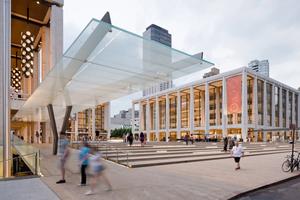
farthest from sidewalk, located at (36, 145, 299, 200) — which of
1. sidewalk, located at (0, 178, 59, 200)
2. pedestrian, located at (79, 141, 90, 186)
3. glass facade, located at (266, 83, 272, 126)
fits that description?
glass facade, located at (266, 83, 272, 126)

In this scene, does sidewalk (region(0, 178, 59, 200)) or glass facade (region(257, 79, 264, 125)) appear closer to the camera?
sidewalk (region(0, 178, 59, 200))

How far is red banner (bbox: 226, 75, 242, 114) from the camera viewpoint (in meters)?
59.3

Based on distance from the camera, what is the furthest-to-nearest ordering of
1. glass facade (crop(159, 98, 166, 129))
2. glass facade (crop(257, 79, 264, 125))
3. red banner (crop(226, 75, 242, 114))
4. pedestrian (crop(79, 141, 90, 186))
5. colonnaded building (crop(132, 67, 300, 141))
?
glass facade (crop(159, 98, 166, 129))
glass facade (crop(257, 79, 264, 125))
colonnaded building (crop(132, 67, 300, 141))
red banner (crop(226, 75, 242, 114))
pedestrian (crop(79, 141, 90, 186))

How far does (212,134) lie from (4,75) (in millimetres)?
55568

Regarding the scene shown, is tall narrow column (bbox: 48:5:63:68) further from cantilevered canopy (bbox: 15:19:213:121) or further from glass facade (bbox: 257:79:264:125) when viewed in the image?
glass facade (bbox: 257:79:264:125)

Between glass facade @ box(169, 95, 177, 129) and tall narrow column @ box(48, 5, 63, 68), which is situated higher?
tall narrow column @ box(48, 5, 63, 68)

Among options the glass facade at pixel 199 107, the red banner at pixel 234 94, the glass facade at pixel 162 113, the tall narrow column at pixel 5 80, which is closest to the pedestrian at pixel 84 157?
the tall narrow column at pixel 5 80

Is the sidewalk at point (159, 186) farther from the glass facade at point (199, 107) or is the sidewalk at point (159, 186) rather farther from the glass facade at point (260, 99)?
the glass facade at point (199, 107)

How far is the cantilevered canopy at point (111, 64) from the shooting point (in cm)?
799

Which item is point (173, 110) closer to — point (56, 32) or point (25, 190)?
point (56, 32)

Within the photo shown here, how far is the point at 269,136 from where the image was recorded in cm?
6456

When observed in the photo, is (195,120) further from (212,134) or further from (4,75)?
(4,75)

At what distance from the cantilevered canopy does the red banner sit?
157 ft

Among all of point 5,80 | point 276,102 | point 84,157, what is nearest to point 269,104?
point 276,102
